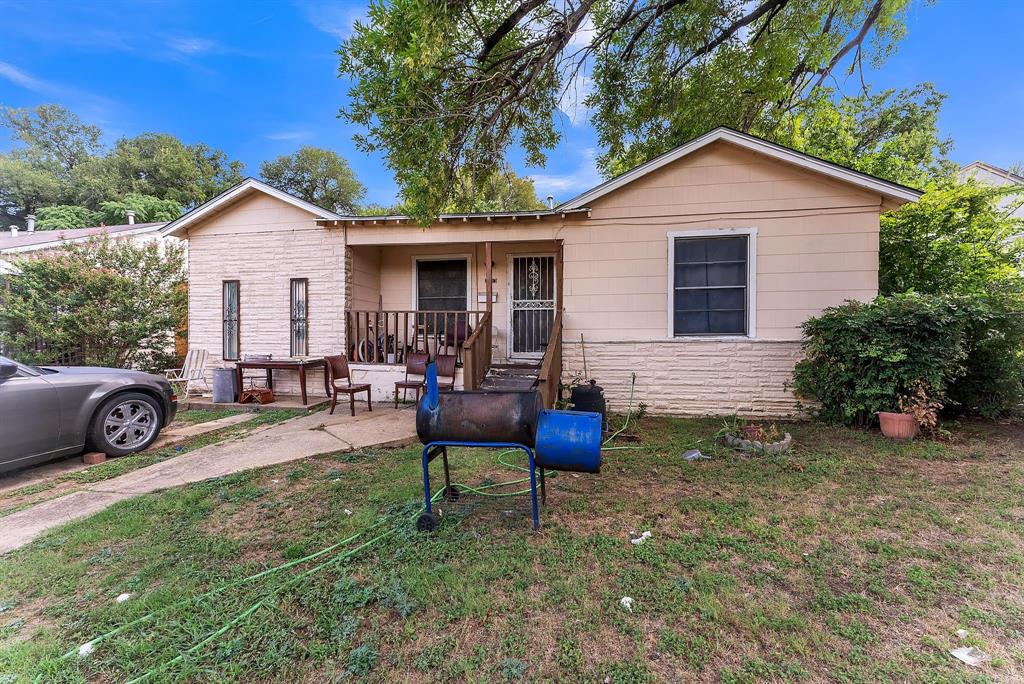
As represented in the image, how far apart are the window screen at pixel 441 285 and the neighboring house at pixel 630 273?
39.3 inches

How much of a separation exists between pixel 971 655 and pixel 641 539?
5.15 feet

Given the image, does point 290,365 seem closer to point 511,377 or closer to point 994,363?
point 511,377

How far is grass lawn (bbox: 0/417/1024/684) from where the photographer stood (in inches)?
73.7

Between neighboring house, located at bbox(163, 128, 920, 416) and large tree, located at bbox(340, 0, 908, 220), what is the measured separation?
160 centimetres

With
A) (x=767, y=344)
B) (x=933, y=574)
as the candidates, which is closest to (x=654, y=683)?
(x=933, y=574)

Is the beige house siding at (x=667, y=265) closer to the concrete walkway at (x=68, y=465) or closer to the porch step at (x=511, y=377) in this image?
the porch step at (x=511, y=377)

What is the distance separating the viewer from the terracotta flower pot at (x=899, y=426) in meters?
5.25

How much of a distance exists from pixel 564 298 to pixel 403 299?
411cm

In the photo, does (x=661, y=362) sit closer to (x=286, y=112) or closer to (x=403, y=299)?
(x=403, y=299)

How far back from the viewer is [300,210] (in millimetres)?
8547

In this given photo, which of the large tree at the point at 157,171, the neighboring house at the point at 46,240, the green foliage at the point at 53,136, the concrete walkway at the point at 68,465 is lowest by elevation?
the concrete walkway at the point at 68,465

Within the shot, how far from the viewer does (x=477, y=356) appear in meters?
6.85

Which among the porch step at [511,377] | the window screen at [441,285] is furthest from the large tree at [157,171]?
the porch step at [511,377]

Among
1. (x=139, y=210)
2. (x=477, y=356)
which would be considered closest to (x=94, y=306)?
(x=477, y=356)
